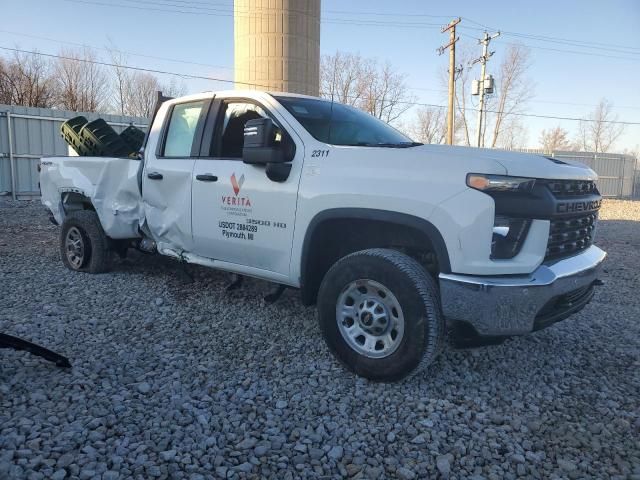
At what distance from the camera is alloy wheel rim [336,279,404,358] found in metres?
3.08

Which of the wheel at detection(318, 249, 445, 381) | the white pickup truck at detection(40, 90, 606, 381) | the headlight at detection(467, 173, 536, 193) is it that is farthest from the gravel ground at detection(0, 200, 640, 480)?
the headlight at detection(467, 173, 536, 193)

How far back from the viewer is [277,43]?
1569 cm

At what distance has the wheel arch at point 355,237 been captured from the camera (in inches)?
116

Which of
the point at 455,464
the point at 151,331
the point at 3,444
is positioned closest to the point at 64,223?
the point at 151,331

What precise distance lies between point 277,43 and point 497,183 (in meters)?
14.4

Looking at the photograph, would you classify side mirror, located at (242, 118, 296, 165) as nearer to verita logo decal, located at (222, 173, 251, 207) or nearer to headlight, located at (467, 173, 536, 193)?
verita logo decal, located at (222, 173, 251, 207)

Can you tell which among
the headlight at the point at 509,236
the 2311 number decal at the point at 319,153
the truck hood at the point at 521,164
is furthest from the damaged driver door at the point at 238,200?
the headlight at the point at 509,236

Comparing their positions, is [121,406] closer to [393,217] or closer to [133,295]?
[393,217]

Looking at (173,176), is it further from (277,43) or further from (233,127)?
(277,43)

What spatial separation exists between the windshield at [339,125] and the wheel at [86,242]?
292 centimetres

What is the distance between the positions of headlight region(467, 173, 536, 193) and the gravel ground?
130cm

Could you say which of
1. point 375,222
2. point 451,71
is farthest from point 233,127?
point 451,71

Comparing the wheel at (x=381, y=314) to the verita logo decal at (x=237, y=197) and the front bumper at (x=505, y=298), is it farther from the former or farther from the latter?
the verita logo decal at (x=237, y=197)

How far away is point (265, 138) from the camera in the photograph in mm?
3496
